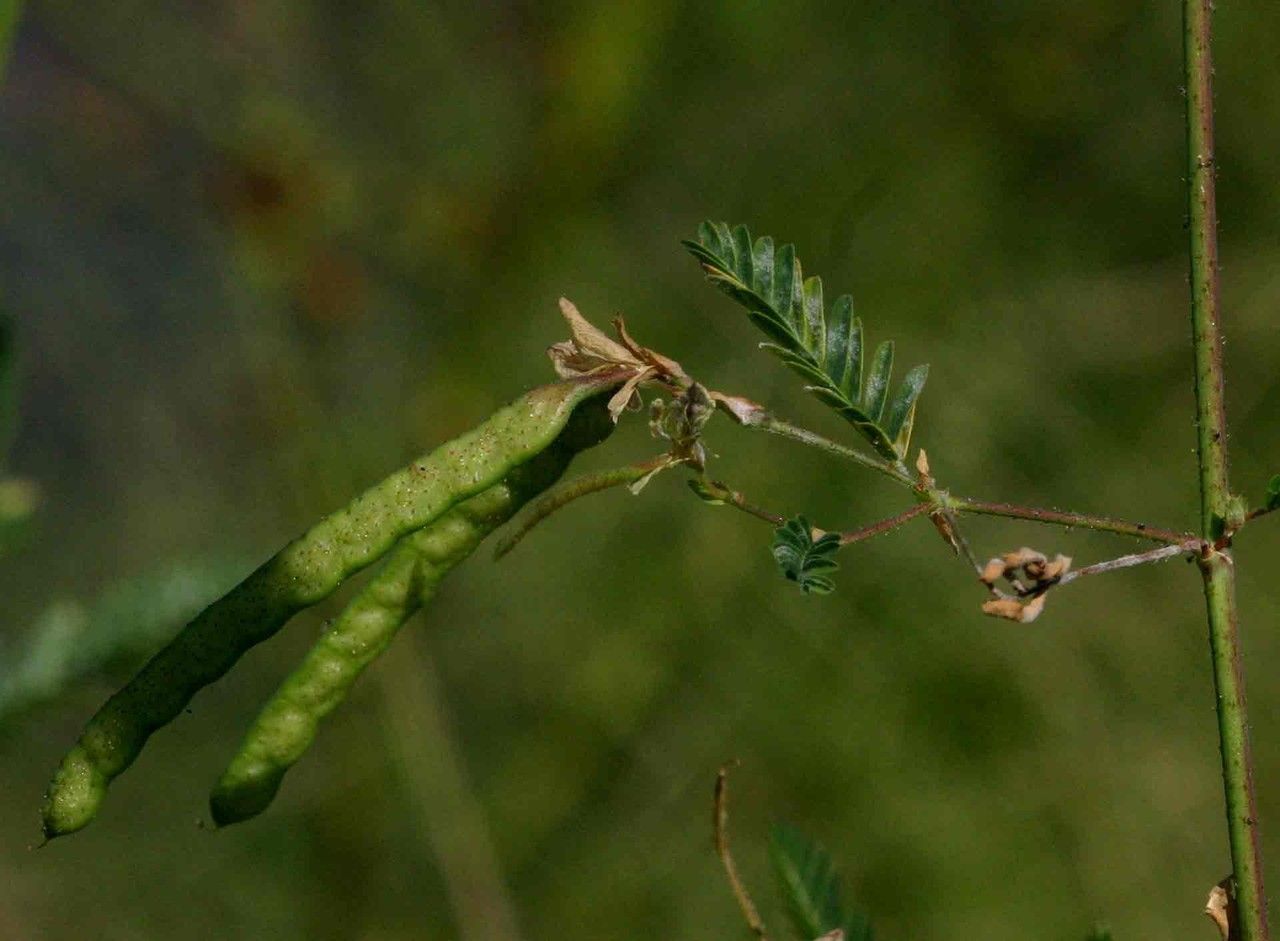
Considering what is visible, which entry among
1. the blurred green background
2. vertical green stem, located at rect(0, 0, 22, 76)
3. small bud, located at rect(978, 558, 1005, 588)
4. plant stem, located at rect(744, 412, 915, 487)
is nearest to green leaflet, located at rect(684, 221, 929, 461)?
plant stem, located at rect(744, 412, 915, 487)

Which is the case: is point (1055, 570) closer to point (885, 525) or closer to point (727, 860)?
point (885, 525)

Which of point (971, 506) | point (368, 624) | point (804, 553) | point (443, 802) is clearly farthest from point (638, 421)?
point (971, 506)

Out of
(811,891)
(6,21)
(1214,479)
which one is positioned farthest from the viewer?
(6,21)

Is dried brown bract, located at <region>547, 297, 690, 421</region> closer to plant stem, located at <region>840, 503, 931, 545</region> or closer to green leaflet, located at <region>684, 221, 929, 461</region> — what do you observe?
green leaflet, located at <region>684, 221, 929, 461</region>

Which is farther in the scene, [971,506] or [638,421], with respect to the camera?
[638,421]

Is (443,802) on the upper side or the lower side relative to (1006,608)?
upper

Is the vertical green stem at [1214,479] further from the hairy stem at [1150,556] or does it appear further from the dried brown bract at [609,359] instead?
the dried brown bract at [609,359]
